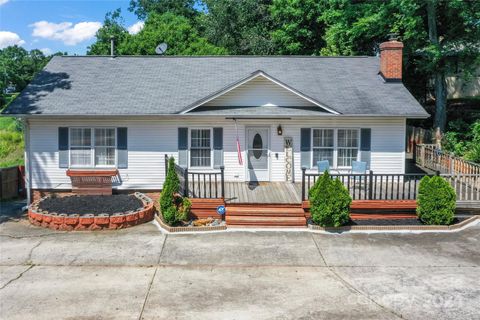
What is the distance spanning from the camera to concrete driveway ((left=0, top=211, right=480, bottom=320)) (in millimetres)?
8367

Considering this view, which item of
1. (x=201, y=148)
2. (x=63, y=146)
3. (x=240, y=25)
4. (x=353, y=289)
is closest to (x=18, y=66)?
(x=240, y=25)

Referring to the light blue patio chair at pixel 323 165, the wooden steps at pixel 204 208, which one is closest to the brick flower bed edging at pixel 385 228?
the wooden steps at pixel 204 208

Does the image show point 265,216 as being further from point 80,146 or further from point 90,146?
point 80,146

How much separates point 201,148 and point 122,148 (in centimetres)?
286

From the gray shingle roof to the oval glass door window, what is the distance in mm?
1631

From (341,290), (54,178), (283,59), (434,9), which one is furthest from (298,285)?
(434,9)

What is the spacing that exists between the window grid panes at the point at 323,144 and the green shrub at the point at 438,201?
403 centimetres

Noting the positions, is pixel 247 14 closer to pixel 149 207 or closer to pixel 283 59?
pixel 283 59

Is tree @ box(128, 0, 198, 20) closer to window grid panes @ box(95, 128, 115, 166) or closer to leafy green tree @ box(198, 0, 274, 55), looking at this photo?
leafy green tree @ box(198, 0, 274, 55)

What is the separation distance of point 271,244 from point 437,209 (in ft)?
16.9

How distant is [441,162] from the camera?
1784cm

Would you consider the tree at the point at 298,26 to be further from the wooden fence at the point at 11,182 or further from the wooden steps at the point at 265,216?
the wooden fence at the point at 11,182

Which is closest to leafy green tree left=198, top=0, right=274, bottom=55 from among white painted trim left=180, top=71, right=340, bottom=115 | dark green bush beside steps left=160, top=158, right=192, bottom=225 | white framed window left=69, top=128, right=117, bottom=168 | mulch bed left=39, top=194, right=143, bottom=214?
white painted trim left=180, top=71, right=340, bottom=115

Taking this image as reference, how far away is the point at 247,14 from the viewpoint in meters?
37.2
